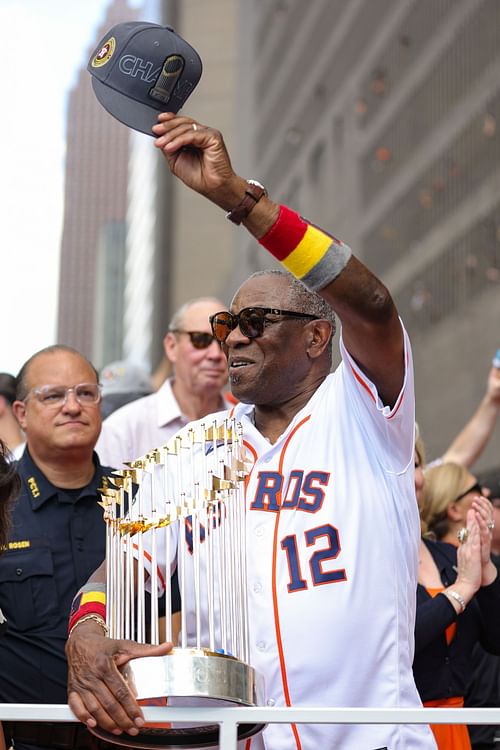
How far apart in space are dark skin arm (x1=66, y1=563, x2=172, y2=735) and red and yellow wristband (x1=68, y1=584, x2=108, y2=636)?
0.14 metres

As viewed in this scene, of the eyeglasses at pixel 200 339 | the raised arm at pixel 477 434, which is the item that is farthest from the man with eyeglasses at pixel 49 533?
the raised arm at pixel 477 434

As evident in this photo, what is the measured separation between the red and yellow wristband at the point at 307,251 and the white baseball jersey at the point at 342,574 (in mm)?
403

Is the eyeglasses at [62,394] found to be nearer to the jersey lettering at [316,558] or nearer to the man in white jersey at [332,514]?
the man in white jersey at [332,514]

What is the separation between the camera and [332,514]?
3.38m

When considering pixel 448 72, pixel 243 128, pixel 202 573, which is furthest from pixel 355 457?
pixel 243 128

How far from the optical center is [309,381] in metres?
3.83

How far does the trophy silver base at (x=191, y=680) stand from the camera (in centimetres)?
266

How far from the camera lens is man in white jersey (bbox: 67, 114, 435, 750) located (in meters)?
3.03

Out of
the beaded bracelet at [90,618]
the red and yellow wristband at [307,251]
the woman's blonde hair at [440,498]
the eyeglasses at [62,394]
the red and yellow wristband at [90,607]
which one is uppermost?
the eyeglasses at [62,394]

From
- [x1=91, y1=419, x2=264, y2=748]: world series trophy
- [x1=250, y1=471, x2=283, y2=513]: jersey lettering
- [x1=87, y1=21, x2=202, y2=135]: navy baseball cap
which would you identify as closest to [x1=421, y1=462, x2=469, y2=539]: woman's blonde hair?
[x1=250, y1=471, x2=283, y2=513]: jersey lettering

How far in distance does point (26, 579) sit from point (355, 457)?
1.55 m

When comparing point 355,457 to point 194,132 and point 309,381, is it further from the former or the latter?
point 194,132

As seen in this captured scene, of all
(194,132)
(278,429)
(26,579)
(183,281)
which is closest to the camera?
(194,132)

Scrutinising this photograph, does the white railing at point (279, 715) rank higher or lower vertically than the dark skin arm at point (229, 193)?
lower
